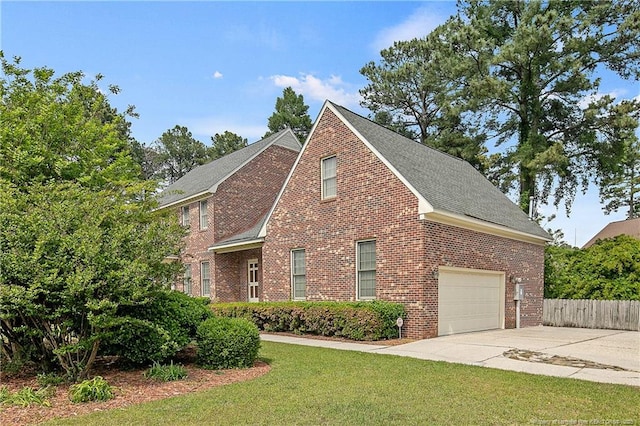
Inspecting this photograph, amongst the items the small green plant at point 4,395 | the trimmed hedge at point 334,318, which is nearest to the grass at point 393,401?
the small green plant at point 4,395

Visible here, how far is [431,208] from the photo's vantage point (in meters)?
11.8

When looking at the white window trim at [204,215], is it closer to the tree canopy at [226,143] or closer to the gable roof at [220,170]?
the gable roof at [220,170]

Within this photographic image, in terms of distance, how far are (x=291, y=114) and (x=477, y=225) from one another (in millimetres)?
30530

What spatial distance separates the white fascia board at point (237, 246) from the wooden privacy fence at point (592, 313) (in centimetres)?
1223

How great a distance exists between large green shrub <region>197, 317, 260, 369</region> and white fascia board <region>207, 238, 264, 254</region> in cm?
932

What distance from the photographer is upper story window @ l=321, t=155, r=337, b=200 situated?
1490cm

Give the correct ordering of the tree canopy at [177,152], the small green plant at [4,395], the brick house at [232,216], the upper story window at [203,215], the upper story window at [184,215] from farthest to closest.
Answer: the tree canopy at [177,152]
the upper story window at [184,215]
the upper story window at [203,215]
the brick house at [232,216]
the small green plant at [4,395]

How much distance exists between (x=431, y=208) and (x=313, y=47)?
5431 mm

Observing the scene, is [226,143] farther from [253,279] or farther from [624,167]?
[624,167]

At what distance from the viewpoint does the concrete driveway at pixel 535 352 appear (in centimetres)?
783

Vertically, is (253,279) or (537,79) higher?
(537,79)

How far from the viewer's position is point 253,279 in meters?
20.3

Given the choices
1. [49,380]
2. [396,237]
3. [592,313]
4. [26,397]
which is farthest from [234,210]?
[592,313]

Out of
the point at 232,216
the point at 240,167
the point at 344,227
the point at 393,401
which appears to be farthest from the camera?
the point at 240,167
